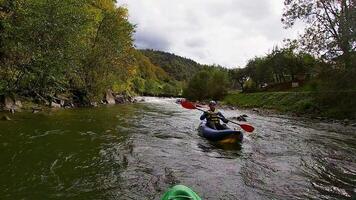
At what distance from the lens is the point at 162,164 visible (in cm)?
929

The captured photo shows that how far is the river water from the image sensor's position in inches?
273

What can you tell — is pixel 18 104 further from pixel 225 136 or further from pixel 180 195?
pixel 180 195

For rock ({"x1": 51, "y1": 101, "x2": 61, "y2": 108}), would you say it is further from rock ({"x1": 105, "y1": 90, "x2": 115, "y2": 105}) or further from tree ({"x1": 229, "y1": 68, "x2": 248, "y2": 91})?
tree ({"x1": 229, "y1": 68, "x2": 248, "y2": 91})

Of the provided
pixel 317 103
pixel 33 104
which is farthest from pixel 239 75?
pixel 33 104

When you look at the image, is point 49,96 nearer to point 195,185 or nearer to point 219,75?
point 195,185

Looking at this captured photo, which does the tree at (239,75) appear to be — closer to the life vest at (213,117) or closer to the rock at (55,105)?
the rock at (55,105)

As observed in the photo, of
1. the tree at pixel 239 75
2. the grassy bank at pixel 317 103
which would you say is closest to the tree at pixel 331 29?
the grassy bank at pixel 317 103

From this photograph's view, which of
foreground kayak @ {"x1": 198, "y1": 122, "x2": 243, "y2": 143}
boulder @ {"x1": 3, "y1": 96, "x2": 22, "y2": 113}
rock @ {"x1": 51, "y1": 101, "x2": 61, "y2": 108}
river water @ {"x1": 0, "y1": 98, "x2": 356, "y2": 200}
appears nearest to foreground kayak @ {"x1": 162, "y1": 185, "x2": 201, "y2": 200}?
river water @ {"x1": 0, "y1": 98, "x2": 356, "y2": 200}

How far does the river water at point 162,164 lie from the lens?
22.7 ft

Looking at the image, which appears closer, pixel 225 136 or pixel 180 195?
pixel 180 195

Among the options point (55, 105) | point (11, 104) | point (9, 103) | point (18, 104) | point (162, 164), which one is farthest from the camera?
point (55, 105)

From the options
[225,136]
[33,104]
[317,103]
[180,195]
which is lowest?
[225,136]

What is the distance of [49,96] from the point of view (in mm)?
24359

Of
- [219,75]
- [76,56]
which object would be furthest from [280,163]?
[219,75]
